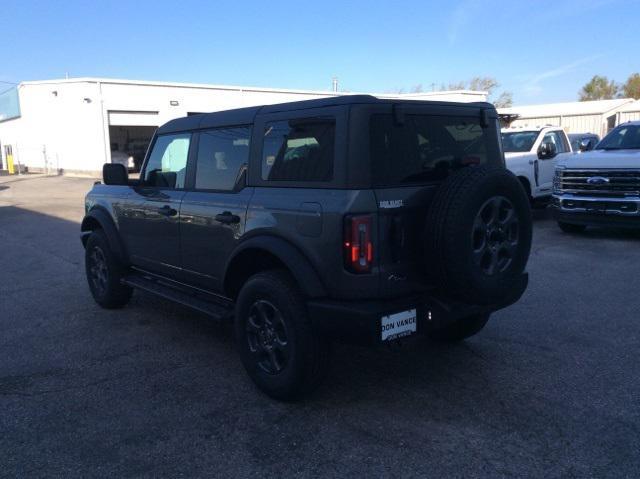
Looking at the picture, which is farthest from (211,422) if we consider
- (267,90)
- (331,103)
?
(267,90)

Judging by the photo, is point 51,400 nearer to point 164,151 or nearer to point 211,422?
point 211,422

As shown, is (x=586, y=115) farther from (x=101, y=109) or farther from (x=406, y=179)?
(x=406, y=179)

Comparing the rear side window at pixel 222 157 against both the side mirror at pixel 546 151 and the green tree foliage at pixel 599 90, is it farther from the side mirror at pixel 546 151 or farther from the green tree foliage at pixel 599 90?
the green tree foliage at pixel 599 90

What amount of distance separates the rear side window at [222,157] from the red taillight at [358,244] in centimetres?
127

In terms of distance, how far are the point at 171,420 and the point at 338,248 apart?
1535 mm

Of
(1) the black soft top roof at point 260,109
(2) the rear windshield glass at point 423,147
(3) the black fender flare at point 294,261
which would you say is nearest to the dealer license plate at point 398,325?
(3) the black fender flare at point 294,261

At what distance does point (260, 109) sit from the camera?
13.6ft

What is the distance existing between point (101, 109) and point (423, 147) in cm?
2898

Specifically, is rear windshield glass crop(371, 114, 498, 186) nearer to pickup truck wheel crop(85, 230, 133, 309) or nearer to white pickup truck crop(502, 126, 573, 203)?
pickup truck wheel crop(85, 230, 133, 309)

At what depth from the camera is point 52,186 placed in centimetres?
2553

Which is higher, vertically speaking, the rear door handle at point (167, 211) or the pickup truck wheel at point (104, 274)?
the rear door handle at point (167, 211)

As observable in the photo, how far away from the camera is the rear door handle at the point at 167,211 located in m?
4.73

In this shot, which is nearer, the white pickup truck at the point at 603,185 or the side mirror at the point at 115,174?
the side mirror at the point at 115,174

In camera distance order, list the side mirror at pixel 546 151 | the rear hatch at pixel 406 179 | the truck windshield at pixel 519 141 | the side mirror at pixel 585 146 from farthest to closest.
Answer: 1. the truck windshield at pixel 519 141
2. the side mirror at pixel 546 151
3. the side mirror at pixel 585 146
4. the rear hatch at pixel 406 179
